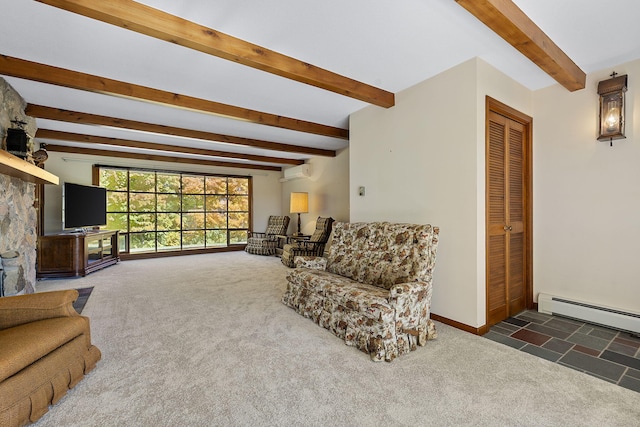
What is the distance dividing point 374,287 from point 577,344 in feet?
5.66

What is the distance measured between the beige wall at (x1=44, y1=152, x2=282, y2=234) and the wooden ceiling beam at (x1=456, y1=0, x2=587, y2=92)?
7094 millimetres

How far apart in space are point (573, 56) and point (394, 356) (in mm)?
3095

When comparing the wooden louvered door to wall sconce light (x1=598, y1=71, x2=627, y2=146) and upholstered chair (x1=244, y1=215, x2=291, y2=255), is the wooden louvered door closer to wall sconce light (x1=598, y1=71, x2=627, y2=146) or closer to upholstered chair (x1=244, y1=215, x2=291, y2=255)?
wall sconce light (x1=598, y1=71, x2=627, y2=146)

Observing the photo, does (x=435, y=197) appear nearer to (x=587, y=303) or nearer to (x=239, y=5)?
(x=587, y=303)

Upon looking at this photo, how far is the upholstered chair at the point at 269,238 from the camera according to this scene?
741 centimetres

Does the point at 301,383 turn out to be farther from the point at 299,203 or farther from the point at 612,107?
the point at 299,203

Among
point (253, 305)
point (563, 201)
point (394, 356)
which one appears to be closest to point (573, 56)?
point (563, 201)

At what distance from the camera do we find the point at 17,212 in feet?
11.3

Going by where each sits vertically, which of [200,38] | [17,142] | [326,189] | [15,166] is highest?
[200,38]

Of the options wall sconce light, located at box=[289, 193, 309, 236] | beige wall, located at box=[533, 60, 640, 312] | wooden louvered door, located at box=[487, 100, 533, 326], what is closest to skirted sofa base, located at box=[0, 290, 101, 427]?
wooden louvered door, located at box=[487, 100, 533, 326]

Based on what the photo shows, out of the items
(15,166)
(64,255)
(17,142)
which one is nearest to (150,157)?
(64,255)

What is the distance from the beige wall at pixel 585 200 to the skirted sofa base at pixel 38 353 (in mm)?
4355

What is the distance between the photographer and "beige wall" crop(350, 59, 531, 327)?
2719 millimetres

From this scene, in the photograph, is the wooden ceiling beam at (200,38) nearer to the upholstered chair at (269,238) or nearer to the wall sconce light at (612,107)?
the wall sconce light at (612,107)
